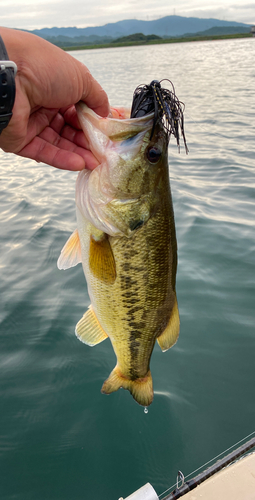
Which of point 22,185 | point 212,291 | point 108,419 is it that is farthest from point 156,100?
point 22,185

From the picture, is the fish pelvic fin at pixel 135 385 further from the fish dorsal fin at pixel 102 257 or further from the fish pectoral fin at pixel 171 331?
the fish dorsal fin at pixel 102 257

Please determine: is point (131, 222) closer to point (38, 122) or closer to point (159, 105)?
point (159, 105)

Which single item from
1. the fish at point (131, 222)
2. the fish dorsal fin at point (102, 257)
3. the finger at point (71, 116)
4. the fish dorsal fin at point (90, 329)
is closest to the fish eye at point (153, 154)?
the fish at point (131, 222)

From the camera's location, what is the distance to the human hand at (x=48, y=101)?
1.82 metres

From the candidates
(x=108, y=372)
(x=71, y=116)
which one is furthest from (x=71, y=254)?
(x=108, y=372)

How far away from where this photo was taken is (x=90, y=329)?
101 inches

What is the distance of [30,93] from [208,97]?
20.2 m

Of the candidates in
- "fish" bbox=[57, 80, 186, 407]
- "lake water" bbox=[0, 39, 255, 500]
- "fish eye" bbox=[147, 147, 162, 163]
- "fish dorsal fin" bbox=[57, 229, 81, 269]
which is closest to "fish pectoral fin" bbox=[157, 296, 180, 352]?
"fish" bbox=[57, 80, 186, 407]

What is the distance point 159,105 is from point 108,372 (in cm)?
271

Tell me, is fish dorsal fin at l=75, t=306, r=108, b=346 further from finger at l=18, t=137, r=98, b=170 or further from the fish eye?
the fish eye

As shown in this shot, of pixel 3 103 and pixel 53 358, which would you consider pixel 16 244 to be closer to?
pixel 53 358

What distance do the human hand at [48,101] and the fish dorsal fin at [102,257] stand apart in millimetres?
444

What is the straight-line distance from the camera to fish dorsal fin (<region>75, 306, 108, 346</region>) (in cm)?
254

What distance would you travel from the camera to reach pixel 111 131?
6.56 ft
